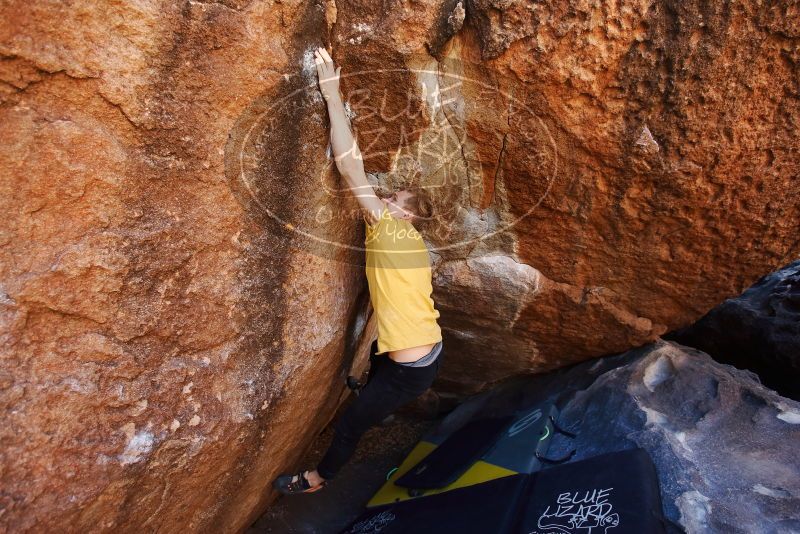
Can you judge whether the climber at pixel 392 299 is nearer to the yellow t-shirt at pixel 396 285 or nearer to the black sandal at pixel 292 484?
the yellow t-shirt at pixel 396 285

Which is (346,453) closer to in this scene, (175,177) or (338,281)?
(338,281)

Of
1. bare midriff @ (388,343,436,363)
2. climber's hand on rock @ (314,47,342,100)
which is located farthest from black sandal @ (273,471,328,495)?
climber's hand on rock @ (314,47,342,100)

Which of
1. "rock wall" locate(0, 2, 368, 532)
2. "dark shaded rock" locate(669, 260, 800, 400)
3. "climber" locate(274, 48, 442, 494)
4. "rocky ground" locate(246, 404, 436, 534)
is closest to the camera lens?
"rock wall" locate(0, 2, 368, 532)

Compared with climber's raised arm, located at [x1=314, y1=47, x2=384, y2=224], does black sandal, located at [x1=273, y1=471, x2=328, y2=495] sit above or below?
below

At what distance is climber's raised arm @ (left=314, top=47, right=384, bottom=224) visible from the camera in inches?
71.9

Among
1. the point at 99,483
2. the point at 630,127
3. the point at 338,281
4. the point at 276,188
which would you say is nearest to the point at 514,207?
the point at 630,127

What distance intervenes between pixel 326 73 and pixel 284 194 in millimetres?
389

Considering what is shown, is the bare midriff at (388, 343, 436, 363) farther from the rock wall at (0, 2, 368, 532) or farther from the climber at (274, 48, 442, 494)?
the rock wall at (0, 2, 368, 532)

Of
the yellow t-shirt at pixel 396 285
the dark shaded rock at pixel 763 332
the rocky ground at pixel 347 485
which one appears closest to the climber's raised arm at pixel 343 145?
the yellow t-shirt at pixel 396 285

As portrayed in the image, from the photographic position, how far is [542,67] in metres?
1.86

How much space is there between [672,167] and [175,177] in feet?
5.18

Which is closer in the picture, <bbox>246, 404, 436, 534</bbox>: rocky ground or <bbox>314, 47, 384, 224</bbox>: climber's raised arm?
<bbox>314, 47, 384, 224</bbox>: climber's raised arm

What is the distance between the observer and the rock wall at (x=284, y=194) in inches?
57.3

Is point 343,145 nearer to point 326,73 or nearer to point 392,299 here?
point 326,73
